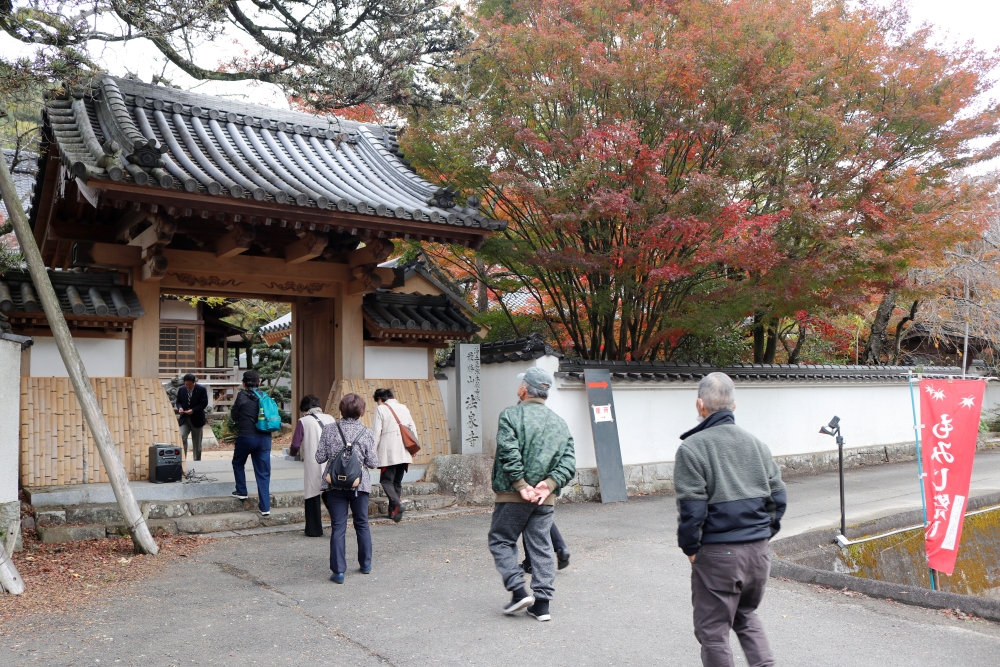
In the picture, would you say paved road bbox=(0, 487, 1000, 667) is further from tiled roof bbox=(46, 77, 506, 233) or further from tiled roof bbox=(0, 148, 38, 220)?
tiled roof bbox=(0, 148, 38, 220)

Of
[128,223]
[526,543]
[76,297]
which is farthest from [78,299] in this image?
[526,543]

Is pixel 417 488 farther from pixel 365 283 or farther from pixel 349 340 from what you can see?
pixel 365 283

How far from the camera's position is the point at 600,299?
1212 cm

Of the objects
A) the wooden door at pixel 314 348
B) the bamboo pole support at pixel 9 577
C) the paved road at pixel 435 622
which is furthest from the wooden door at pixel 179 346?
the bamboo pole support at pixel 9 577

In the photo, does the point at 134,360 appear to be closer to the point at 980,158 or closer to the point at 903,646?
the point at 903,646

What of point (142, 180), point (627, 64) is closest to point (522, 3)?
point (627, 64)

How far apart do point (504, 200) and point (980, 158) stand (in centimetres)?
873

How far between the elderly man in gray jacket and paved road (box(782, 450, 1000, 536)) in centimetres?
531

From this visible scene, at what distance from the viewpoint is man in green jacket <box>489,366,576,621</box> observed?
560 cm

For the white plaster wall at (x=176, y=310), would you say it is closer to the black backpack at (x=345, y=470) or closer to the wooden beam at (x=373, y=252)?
the wooden beam at (x=373, y=252)

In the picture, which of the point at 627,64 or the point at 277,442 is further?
the point at 277,442

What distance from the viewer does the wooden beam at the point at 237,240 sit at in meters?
9.58

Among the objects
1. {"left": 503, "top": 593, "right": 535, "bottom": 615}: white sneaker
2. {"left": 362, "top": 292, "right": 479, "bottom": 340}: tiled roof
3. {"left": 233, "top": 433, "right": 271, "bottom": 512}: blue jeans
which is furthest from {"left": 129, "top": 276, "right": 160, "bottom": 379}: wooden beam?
{"left": 503, "top": 593, "right": 535, "bottom": 615}: white sneaker

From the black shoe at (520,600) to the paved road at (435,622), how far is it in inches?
3.3
